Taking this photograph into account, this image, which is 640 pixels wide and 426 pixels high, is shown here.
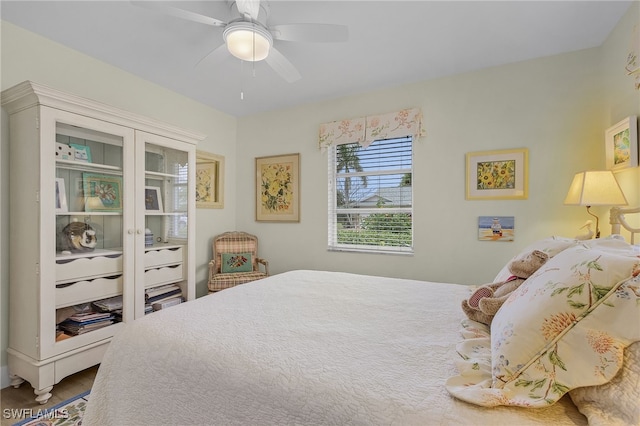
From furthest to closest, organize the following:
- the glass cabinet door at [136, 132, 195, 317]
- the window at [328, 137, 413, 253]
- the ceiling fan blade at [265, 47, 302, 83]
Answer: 1. the window at [328, 137, 413, 253]
2. the glass cabinet door at [136, 132, 195, 317]
3. the ceiling fan blade at [265, 47, 302, 83]

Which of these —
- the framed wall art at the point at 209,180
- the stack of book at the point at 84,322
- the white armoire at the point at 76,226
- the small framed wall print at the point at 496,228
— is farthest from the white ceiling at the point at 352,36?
the stack of book at the point at 84,322

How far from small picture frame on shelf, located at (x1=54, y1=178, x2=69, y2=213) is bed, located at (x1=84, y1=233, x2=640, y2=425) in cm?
130

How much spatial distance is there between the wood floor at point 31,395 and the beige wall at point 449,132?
0.83 feet

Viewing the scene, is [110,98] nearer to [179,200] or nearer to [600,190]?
[179,200]

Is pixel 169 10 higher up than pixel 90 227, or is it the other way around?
pixel 169 10

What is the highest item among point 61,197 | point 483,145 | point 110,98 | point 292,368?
point 110,98

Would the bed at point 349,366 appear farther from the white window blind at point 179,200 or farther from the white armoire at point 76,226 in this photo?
the white window blind at point 179,200

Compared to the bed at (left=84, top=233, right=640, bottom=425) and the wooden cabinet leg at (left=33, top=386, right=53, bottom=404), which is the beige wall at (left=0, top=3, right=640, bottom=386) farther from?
the bed at (left=84, top=233, right=640, bottom=425)

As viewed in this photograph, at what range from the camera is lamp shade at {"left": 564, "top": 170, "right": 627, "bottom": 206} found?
1.91 m

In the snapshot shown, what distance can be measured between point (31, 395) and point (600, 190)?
13.0 ft

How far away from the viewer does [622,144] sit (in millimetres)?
2021

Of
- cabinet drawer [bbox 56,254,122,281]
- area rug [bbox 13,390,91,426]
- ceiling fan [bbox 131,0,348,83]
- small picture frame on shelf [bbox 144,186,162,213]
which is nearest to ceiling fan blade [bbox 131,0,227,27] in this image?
ceiling fan [bbox 131,0,348,83]

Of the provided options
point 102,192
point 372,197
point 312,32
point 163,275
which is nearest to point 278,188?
point 372,197

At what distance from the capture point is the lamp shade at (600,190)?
1913mm
